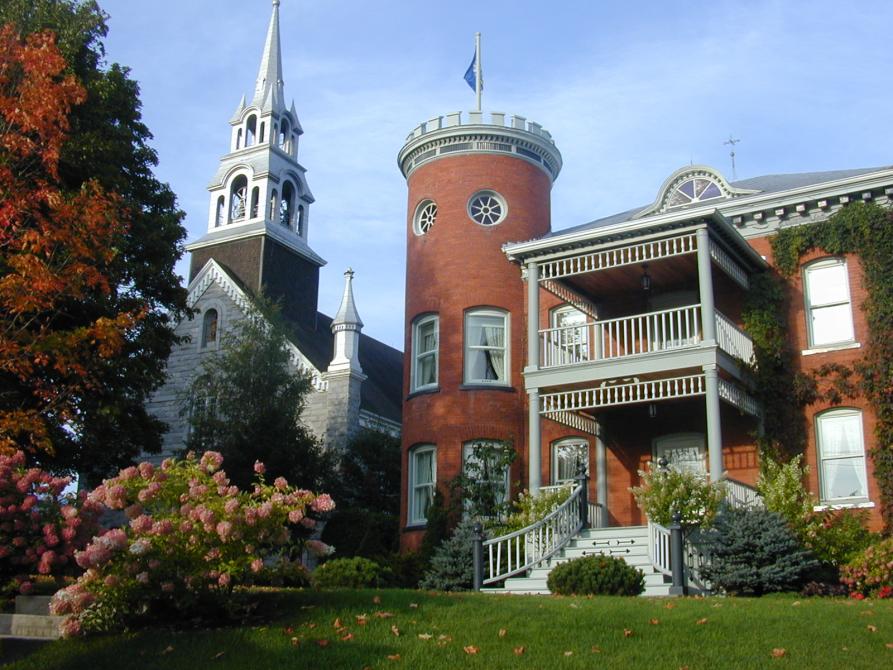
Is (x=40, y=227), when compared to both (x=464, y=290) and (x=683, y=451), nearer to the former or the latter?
(x=464, y=290)

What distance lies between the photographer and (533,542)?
64.2 ft

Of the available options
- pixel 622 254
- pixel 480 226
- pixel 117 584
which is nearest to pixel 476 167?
pixel 480 226

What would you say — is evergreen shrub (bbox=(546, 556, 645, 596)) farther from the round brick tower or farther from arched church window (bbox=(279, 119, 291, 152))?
arched church window (bbox=(279, 119, 291, 152))

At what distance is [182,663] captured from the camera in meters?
10.3

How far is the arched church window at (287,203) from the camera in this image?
47219mm

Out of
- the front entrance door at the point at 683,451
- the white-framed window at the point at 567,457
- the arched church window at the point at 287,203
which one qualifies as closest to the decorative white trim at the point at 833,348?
the front entrance door at the point at 683,451

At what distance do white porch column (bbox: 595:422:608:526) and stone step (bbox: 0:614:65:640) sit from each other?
44.6 feet

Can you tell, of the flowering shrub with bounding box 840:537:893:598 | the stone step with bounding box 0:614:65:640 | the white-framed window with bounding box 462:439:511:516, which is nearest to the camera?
the stone step with bounding box 0:614:65:640

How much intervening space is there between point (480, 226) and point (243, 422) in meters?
9.35

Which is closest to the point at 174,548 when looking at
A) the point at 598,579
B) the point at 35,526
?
the point at 35,526

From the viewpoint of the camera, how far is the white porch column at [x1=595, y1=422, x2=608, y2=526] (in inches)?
918

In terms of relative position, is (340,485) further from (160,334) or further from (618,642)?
(618,642)

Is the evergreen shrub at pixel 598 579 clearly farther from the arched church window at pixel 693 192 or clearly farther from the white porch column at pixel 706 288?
the arched church window at pixel 693 192

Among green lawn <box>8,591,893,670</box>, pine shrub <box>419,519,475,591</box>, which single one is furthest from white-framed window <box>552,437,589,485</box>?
green lawn <box>8,591,893,670</box>
